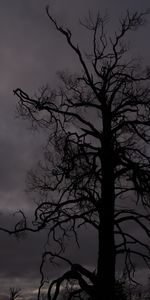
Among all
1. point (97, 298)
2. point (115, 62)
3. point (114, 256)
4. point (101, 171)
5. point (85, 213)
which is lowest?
point (97, 298)

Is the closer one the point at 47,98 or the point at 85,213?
the point at 85,213

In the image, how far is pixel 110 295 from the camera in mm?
13461

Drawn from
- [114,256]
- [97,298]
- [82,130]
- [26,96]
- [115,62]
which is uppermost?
[115,62]

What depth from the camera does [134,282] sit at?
48.2 ft

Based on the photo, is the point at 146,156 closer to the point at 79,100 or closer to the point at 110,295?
the point at 79,100

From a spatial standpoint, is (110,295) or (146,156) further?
(146,156)

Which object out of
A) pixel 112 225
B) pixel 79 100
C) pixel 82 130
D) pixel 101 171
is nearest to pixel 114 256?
pixel 112 225

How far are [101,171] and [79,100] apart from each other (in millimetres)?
2550

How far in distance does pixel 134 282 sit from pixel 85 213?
2.41 m

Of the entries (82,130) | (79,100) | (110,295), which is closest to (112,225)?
(110,295)

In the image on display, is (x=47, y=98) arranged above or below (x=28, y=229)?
above

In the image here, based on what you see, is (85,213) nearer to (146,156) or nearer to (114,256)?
(114,256)

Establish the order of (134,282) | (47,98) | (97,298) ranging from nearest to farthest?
1. (97,298)
2. (134,282)
3. (47,98)

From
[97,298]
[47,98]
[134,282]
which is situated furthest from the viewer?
[47,98]
